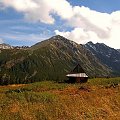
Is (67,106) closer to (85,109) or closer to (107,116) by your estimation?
(85,109)

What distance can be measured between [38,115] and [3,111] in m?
2.21

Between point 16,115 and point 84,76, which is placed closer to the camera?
point 16,115

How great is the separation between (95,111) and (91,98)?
355 centimetres

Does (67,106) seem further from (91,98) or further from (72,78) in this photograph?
(72,78)

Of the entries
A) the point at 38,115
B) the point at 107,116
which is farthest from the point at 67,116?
the point at 107,116

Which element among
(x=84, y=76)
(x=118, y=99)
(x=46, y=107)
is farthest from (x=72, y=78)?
(x=46, y=107)

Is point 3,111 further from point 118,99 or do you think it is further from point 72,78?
point 72,78

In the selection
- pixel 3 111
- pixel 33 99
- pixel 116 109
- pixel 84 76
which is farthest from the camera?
pixel 84 76

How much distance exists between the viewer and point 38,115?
1522cm

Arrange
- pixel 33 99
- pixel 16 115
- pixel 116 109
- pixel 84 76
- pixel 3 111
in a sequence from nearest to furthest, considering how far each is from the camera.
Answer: pixel 16 115 → pixel 3 111 → pixel 116 109 → pixel 33 99 → pixel 84 76

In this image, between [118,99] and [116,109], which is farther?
[118,99]

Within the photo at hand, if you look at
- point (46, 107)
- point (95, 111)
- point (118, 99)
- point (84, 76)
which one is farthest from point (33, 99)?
point (84, 76)

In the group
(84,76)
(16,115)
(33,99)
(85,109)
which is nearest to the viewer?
(16,115)

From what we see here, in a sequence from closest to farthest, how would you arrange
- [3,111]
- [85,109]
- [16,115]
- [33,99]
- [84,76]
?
[16,115], [3,111], [85,109], [33,99], [84,76]
